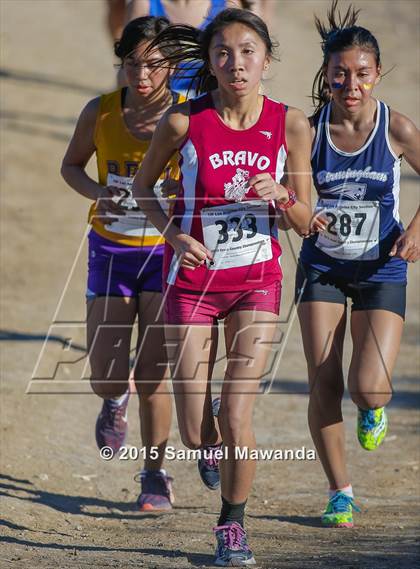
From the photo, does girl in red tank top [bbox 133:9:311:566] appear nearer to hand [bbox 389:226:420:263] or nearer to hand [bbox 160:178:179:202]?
hand [bbox 160:178:179:202]

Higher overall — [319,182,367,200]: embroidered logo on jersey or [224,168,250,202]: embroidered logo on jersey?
[319,182,367,200]: embroidered logo on jersey

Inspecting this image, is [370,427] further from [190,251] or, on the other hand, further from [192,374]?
[190,251]

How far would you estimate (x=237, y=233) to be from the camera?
5.04 m

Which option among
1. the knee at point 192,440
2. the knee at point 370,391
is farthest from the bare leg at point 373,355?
the knee at point 192,440

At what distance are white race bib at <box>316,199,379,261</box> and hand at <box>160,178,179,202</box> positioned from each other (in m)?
0.67

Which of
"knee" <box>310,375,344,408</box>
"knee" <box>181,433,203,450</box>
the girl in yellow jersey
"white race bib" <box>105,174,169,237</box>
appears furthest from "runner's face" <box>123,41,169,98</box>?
"knee" <box>181,433,203,450</box>

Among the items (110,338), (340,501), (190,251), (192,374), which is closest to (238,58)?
(190,251)

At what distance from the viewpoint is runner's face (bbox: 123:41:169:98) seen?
5.79m

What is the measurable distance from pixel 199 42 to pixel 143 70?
60 centimetres

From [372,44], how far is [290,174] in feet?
2.95

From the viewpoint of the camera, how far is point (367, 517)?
6137 mm

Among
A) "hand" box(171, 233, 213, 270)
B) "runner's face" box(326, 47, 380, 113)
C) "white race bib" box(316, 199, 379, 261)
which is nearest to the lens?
"hand" box(171, 233, 213, 270)

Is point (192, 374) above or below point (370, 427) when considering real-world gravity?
below

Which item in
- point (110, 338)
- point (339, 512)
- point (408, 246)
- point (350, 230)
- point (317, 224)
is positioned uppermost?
point (350, 230)
